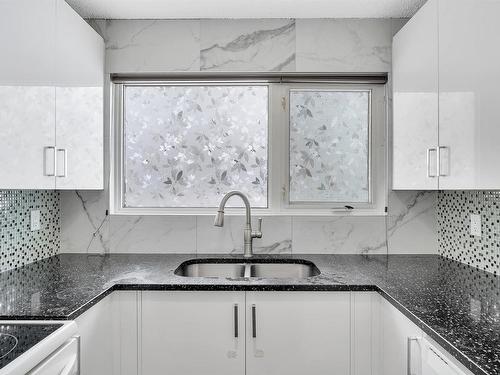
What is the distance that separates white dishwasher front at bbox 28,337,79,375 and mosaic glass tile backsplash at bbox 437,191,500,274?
6.04 ft

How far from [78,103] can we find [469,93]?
1.82 m

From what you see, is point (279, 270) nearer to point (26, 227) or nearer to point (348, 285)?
point (348, 285)

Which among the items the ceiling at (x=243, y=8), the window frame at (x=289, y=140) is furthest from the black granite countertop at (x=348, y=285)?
the ceiling at (x=243, y=8)

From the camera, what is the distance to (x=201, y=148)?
2.51 m

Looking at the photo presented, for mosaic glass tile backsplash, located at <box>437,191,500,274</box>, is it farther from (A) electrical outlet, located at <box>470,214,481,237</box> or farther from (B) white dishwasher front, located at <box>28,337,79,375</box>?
(B) white dishwasher front, located at <box>28,337,79,375</box>

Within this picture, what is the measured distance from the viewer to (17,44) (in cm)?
150

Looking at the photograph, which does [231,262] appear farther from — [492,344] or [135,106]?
[492,344]

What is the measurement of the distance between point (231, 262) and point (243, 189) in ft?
1.57

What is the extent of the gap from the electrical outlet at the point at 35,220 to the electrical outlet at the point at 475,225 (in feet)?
7.79

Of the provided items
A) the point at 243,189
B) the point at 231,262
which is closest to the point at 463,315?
the point at 231,262

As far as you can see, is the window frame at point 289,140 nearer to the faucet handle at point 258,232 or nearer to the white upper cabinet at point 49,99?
the faucet handle at point 258,232

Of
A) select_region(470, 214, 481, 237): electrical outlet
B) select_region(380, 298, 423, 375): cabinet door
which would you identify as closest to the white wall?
select_region(470, 214, 481, 237): electrical outlet

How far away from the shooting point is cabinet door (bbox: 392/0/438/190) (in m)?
1.80

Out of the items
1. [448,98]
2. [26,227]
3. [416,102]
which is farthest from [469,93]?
[26,227]
